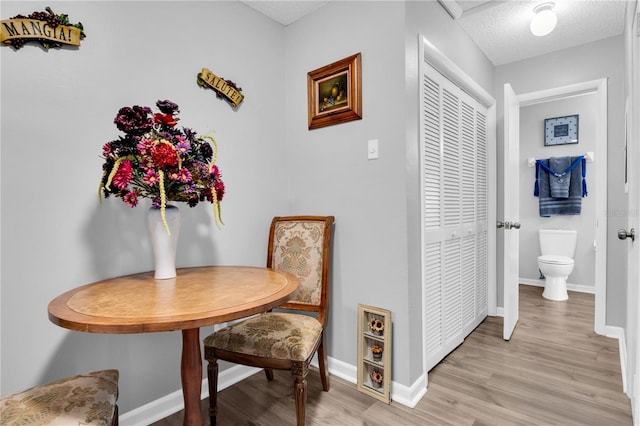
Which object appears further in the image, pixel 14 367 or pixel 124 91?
pixel 124 91

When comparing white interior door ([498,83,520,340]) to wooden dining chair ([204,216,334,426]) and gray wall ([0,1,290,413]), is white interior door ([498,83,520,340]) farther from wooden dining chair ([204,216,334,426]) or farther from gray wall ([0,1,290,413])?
gray wall ([0,1,290,413])

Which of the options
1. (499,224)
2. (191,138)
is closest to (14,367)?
(191,138)

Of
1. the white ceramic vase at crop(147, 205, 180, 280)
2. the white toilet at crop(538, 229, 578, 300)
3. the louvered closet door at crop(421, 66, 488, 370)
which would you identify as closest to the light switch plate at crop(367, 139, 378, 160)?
the louvered closet door at crop(421, 66, 488, 370)

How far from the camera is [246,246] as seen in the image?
2.13m

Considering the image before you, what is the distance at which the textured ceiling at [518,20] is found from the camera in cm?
220

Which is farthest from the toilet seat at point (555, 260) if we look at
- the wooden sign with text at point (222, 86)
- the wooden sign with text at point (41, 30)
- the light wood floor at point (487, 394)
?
Answer: the wooden sign with text at point (41, 30)

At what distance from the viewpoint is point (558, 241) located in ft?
13.6

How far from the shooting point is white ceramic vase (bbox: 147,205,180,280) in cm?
135

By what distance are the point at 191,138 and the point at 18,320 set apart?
39.7 inches

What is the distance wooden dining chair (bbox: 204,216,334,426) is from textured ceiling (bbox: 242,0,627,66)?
1.42 m

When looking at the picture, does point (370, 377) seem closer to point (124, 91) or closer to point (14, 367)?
point (14, 367)

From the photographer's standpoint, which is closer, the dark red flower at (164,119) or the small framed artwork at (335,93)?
the dark red flower at (164,119)

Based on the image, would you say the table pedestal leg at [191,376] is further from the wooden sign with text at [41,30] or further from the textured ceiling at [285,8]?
the textured ceiling at [285,8]

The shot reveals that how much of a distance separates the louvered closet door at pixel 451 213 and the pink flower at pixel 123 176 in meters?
1.50
